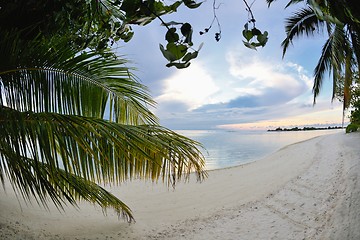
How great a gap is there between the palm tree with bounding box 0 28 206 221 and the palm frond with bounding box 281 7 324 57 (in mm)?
7251

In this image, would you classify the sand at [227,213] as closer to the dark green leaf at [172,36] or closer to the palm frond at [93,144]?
the palm frond at [93,144]

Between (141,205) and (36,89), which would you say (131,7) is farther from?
(141,205)

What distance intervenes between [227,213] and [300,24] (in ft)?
20.7

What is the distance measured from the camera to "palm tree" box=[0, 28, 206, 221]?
5.11 feet

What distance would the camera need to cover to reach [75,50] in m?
2.16

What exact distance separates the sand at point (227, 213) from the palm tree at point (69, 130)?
175cm

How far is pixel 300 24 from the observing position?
27.4 feet

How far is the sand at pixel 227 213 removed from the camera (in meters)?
3.59

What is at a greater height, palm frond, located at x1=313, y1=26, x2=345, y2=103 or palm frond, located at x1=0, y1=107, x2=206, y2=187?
palm frond, located at x1=313, y1=26, x2=345, y2=103

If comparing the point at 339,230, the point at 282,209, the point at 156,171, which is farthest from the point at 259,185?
the point at 156,171

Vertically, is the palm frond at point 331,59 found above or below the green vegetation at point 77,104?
above

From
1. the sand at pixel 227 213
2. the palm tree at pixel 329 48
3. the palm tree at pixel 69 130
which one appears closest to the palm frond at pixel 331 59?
the palm tree at pixel 329 48

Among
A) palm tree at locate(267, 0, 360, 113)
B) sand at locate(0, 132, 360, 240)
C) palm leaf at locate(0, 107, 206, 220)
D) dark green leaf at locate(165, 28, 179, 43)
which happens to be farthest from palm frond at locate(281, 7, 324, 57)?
dark green leaf at locate(165, 28, 179, 43)

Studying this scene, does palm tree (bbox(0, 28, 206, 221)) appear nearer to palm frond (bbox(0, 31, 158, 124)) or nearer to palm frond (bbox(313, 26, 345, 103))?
palm frond (bbox(0, 31, 158, 124))
